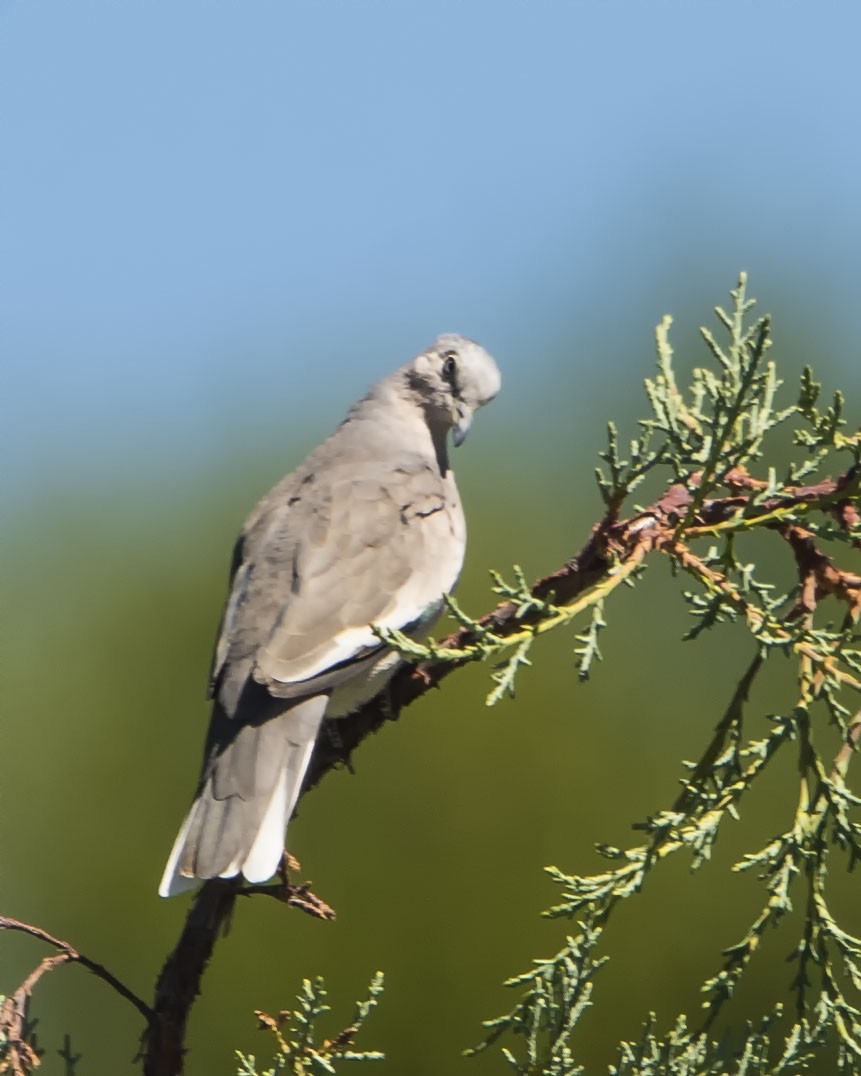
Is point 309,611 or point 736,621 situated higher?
point 736,621

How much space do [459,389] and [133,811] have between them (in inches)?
158

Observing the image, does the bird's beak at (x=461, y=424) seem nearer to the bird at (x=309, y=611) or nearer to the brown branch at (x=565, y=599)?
the bird at (x=309, y=611)

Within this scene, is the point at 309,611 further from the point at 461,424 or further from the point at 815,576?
the point at 815,576

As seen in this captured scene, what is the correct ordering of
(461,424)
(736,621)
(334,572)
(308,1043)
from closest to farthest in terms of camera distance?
1. (736,621)
2. (308,1043)
3. (334,572)
4. (461,424)

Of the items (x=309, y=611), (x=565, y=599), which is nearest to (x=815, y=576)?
(x=565, y=599)

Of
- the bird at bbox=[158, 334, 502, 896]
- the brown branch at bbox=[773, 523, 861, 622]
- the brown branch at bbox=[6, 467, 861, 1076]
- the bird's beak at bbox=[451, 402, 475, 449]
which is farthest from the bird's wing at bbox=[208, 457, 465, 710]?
the brown branch at bbox=[773, 523, 861, 622]

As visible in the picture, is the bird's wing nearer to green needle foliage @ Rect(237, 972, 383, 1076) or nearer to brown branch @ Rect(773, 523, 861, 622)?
green needle foliage @ Rect(237, 972, 383, 1076)

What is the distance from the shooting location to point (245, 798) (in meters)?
3.56

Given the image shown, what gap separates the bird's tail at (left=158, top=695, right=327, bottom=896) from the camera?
345 centimetres

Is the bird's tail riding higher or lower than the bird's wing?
lower

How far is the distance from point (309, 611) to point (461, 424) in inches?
46.4

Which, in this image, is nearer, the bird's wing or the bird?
the bird

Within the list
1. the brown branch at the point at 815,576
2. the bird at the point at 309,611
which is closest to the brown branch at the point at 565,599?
the brown branch at the point at 815,576

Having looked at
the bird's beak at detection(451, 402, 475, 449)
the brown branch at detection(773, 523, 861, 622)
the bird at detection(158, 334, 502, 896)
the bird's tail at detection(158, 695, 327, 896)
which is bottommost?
the bird's tail at detection(158, 695, 327, 896)
